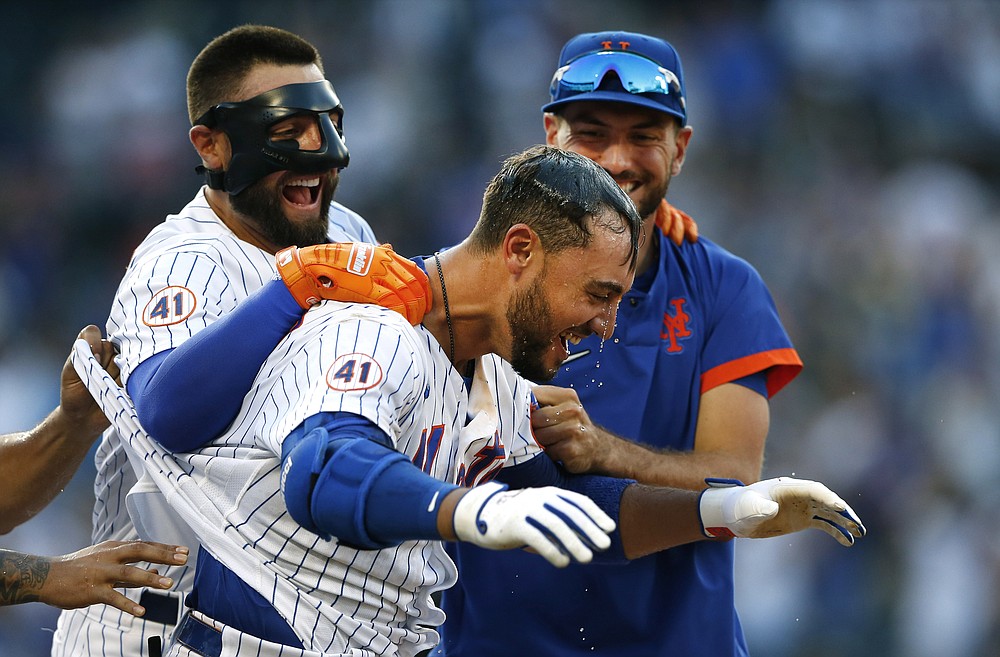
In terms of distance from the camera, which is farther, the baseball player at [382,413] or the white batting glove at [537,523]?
the baseball player at [382,413]

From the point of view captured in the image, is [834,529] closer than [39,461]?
Yes

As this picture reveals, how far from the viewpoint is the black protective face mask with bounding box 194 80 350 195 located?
3.37m

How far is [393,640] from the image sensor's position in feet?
8.79

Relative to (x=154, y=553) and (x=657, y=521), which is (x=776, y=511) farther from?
(x=154, y=553)

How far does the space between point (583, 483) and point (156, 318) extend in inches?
43.7

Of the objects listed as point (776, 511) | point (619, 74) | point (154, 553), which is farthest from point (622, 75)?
point (154, 553)

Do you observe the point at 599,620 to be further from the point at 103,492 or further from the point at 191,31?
the point at 191,31

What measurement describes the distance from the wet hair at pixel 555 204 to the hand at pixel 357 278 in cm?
18

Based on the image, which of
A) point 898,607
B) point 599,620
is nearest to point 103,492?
point 599,620

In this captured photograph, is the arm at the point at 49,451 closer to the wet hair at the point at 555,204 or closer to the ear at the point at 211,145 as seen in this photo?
the ear at the point at 211,145

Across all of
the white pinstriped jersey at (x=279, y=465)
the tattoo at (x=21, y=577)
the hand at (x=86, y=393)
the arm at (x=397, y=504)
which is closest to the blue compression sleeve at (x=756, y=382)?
the white pinstriped jersey at (x=279, y=465)

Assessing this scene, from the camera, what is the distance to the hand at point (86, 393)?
310cm

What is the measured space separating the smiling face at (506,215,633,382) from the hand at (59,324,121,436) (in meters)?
1.04

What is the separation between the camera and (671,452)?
3512mm
